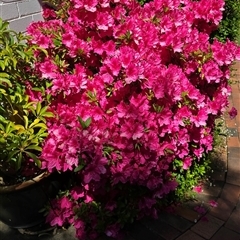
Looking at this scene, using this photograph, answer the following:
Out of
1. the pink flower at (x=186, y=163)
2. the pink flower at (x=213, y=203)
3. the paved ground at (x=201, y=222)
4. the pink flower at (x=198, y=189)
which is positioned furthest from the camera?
the pink flower at (x=198, y=189)

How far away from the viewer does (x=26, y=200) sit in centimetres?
240

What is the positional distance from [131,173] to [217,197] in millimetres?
1003

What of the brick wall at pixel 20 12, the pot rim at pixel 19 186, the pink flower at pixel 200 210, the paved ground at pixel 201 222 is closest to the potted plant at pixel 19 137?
the pot rim at pixel 19 186

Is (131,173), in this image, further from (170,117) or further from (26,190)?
(26,190)

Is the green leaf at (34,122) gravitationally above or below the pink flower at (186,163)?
above

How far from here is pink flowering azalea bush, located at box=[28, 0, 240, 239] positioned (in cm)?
213

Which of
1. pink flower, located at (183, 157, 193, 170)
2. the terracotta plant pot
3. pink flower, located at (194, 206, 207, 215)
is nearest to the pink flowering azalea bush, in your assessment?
pink flower, located at (183, 157, 193, 170)

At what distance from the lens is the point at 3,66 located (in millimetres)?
2117

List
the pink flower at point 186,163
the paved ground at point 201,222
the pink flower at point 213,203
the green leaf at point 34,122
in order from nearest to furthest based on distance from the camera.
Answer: the green leaf at point 34,122 < the paved ground at point 201,222 < the pink flower at point 186,163 < the pink flower at point 213,203

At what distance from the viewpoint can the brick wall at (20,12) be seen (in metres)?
3.07

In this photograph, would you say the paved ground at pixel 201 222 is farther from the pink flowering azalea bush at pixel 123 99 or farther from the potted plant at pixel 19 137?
the potted plant at pixel 19 137

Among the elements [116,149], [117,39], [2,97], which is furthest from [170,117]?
[2,97]

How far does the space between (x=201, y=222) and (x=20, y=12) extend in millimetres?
2242

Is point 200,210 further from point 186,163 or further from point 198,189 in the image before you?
point 186,163
